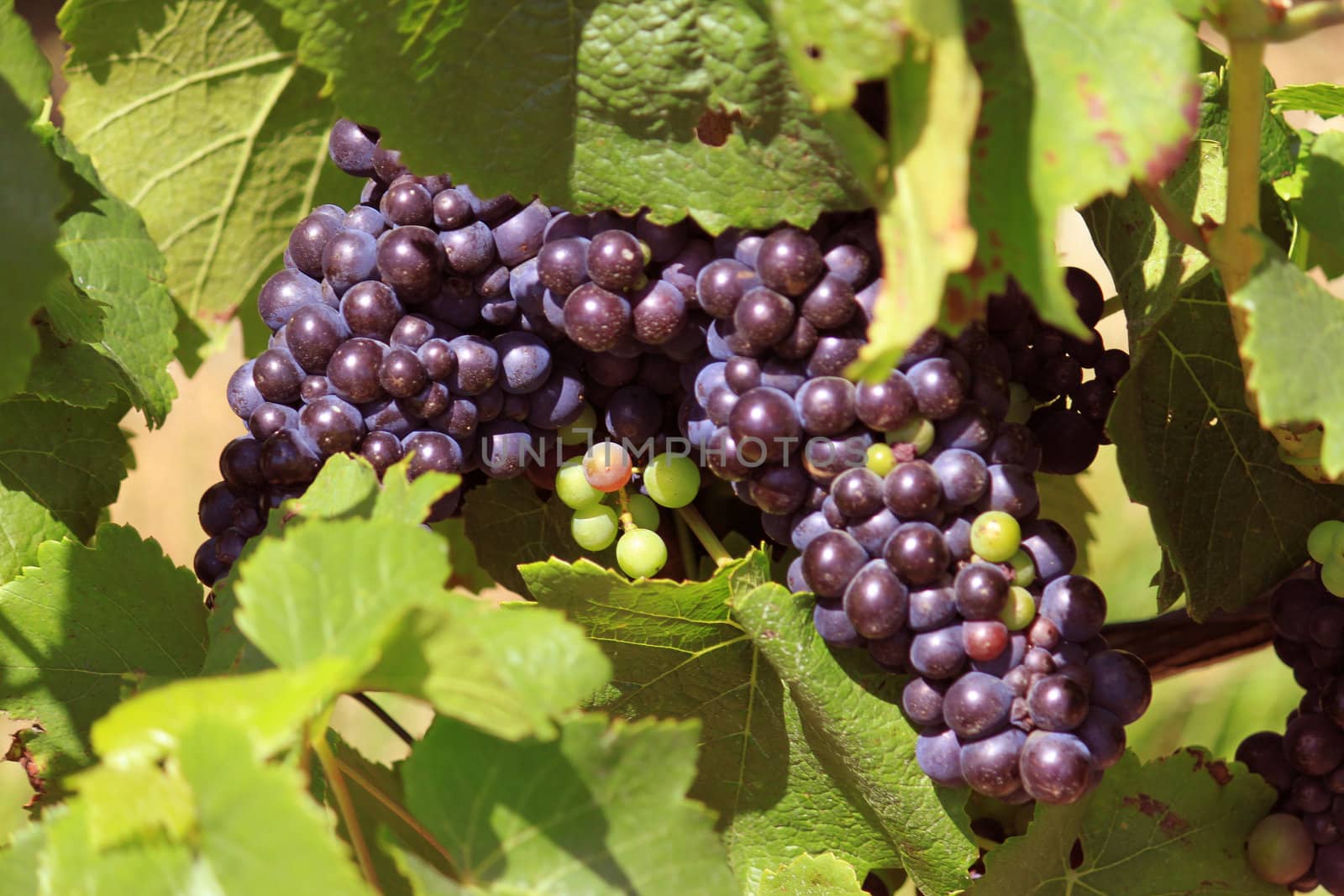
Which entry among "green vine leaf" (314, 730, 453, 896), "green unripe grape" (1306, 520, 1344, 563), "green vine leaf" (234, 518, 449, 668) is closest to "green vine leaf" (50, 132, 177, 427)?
"green vine leaf" (314, 730, 453, 896)

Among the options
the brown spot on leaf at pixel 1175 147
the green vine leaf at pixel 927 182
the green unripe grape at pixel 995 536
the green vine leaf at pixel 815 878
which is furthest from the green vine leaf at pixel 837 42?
the green vine leaf at pixel 815 878

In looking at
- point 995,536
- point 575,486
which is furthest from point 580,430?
point 995,536

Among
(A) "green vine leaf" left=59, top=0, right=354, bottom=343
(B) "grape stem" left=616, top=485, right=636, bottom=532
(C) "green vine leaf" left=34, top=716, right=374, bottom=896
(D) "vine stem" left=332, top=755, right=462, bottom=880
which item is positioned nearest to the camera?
(C) "green vine leaf" left=34, top=716, right=374, bottom=896

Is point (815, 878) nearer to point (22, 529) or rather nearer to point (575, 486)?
point (575, 486)

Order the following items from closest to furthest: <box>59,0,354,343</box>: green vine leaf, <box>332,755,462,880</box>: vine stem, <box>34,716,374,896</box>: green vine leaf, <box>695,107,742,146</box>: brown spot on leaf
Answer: <box>34,716,374,896</box>: green vine leaf, <box>332,755,462,880</box>: vine stem, <box>695,107,742,146</box>: brown spot on leaf, <box>59,0,354,343</box>: green vine leaf

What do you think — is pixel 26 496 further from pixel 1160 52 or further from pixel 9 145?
pixel 1160 52

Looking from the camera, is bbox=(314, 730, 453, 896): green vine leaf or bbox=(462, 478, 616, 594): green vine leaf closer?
bbox=(314, 730, 453, 896): green vine leaf

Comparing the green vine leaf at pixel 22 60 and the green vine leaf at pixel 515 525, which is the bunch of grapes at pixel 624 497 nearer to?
the green vine leaf at pixel 515 525

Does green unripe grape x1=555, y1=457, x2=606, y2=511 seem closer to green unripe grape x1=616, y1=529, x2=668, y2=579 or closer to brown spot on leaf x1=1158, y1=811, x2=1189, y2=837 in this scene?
green unripe grape x1=616, y1=529, x2=668, y2=579
